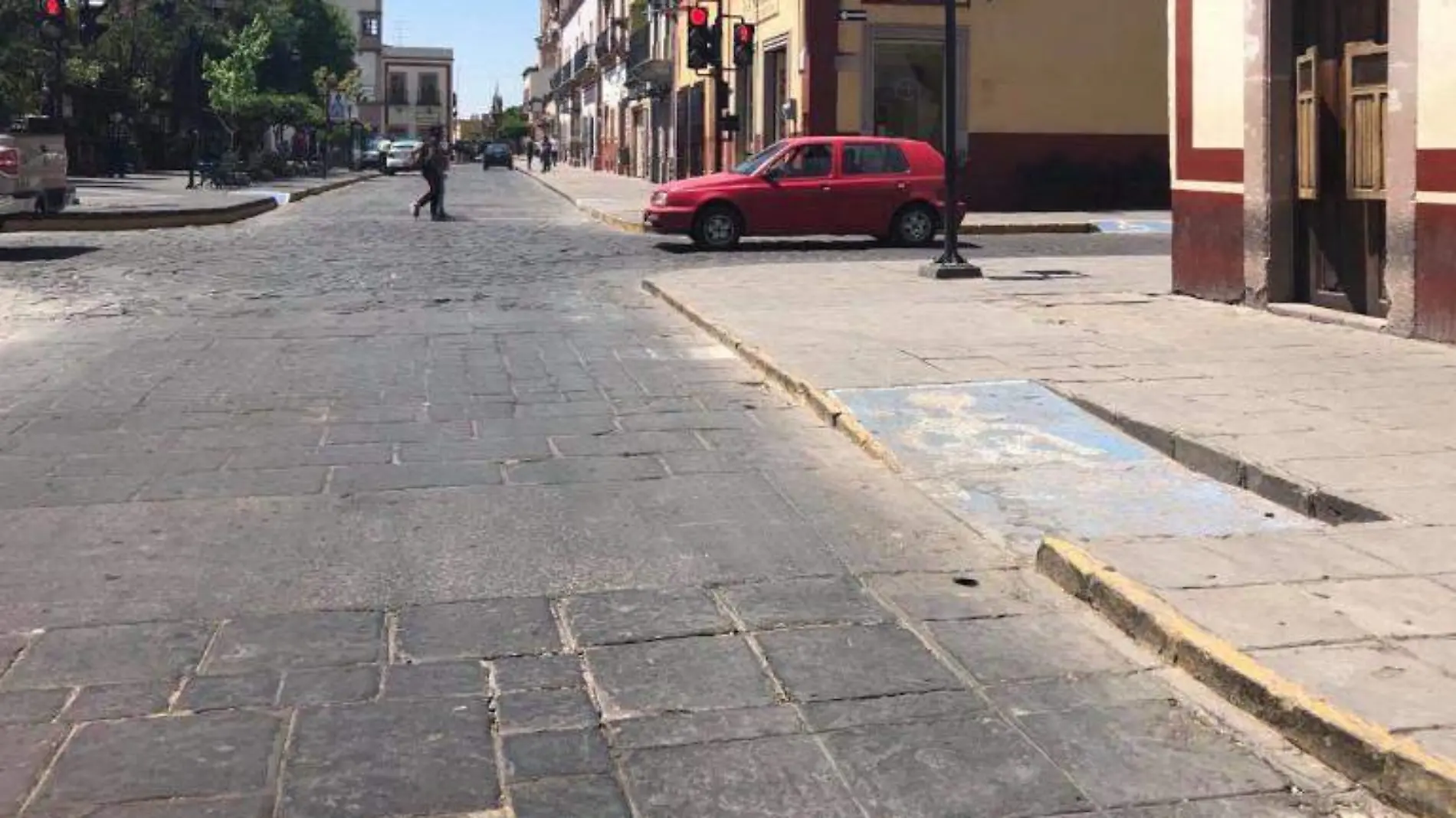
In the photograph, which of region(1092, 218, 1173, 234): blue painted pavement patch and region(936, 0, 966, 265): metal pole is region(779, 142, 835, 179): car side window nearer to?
region(936, 0, 966, 265): metal pole

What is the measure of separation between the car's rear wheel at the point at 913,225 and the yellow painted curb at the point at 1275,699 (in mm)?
16069

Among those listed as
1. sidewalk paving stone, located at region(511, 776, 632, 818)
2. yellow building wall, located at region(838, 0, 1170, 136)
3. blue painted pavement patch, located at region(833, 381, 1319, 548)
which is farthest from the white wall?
yellow building wall, located at region(838, 0, 1170, 136)

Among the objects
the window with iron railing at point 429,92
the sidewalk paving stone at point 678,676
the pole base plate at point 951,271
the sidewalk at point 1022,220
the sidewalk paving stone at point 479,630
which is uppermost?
the window with iron railing at point 429,92

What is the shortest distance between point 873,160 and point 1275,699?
17.6 m

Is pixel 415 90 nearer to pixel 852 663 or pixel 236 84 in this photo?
pixel 236 84

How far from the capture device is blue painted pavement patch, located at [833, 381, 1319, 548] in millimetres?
5914

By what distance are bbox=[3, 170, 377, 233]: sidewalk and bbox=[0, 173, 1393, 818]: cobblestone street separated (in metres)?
14.1

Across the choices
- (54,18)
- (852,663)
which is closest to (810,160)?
(54,18)

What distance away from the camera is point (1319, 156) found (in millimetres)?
10984

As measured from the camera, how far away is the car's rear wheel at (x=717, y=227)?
66.5ft

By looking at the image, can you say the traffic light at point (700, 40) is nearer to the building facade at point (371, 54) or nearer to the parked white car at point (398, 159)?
the parked white car at point (398, 159)

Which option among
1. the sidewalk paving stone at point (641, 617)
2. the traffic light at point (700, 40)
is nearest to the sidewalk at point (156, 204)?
the traffic light at point (700, 40)

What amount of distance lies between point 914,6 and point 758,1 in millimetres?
5369

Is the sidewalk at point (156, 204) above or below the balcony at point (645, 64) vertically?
below
